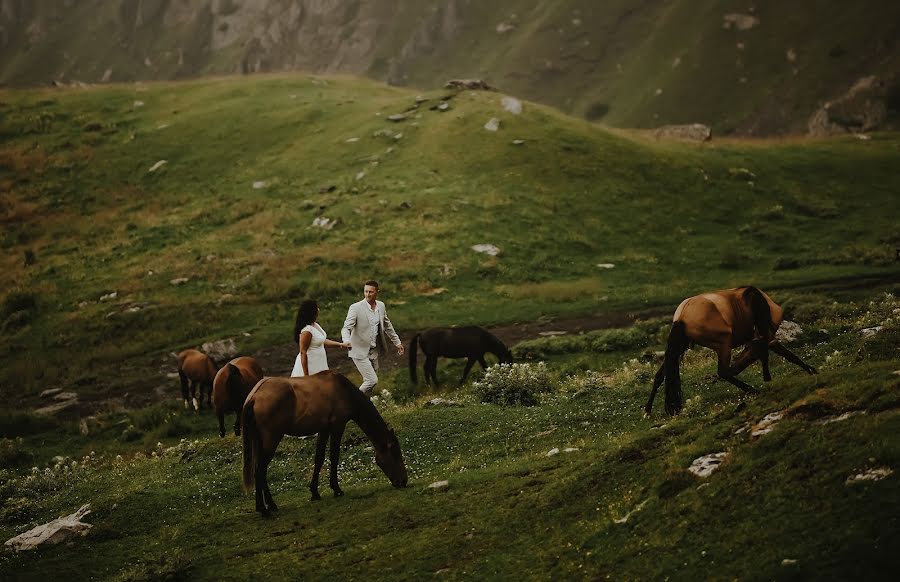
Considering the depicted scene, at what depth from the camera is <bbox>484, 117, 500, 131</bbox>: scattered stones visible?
58.3 metres

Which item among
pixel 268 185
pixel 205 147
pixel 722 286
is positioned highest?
pixel 205 147

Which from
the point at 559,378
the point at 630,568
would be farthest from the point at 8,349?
the point at 630,568

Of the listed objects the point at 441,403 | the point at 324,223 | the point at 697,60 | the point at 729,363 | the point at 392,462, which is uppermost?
the point at 697,60

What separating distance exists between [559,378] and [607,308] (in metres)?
11.1

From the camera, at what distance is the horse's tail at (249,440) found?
1354 centimetres

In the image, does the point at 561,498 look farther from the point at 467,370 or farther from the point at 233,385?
the point at 467,370

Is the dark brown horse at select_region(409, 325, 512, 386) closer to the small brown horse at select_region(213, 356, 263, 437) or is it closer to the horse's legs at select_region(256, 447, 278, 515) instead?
the small brown horse at select_region(213, 356, 263, 437)

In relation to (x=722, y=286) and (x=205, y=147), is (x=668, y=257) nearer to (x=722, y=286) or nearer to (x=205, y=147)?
(x=722, y=286)

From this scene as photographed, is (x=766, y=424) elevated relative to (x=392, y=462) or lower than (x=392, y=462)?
elevated

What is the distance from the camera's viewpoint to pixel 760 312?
14.8 meters

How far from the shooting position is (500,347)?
26516 mm

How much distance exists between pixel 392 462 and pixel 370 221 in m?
34.4

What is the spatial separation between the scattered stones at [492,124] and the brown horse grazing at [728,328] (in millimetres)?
45131

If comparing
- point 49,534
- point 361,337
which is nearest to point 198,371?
point 361,337
